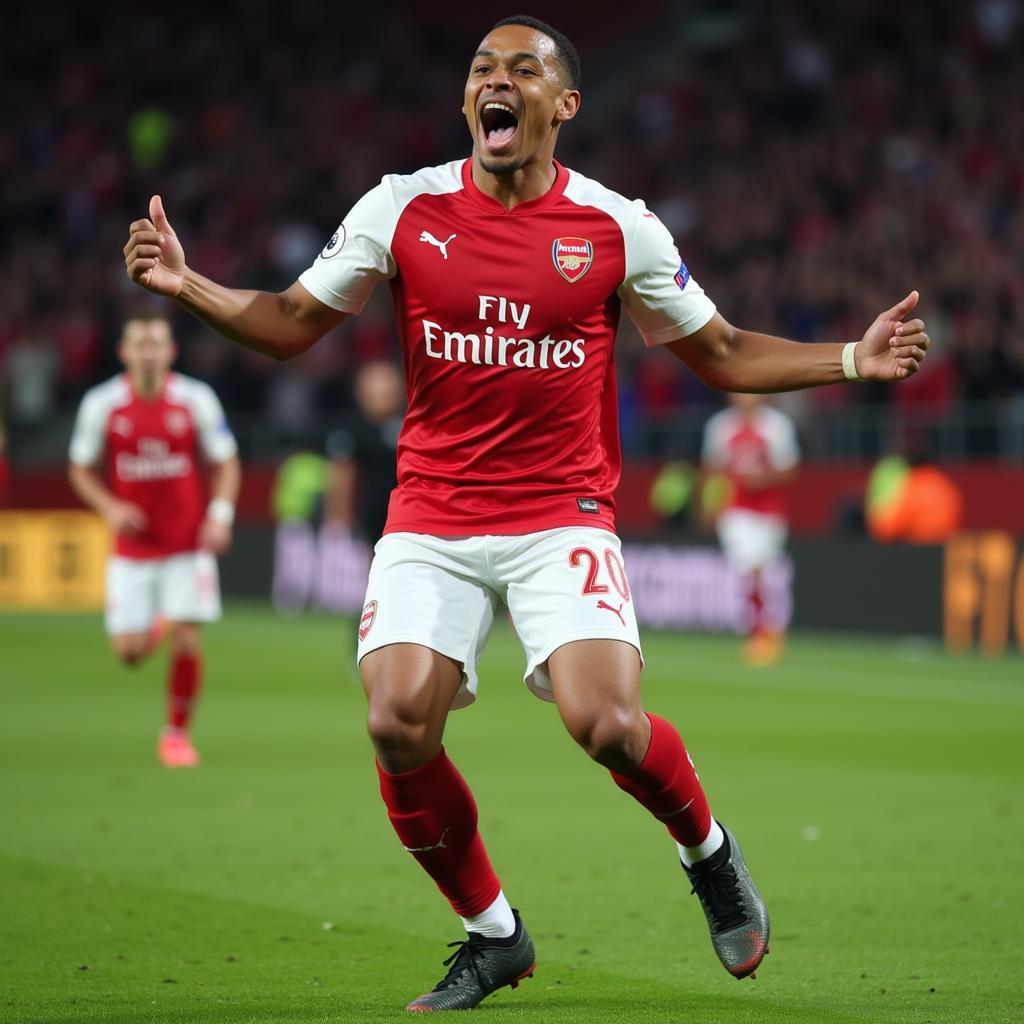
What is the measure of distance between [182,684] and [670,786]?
21.0ft

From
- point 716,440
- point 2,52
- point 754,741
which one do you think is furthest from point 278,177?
point 754,741

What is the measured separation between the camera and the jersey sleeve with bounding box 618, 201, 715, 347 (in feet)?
18.7

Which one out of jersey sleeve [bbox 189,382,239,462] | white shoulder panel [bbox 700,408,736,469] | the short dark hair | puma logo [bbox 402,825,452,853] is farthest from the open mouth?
white shoulder panel [bbox 700,408,736,469]

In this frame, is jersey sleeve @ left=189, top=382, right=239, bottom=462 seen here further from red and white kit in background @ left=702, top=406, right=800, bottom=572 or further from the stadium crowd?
the stadium crowd

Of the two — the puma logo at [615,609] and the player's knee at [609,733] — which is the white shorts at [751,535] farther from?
the player's knee at [609,733]

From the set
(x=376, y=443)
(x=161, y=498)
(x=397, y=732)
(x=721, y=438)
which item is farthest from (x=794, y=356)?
(x=721, y=438)

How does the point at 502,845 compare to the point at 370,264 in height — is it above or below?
below

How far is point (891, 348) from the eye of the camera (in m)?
5.69

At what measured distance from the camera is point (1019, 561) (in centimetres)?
1841

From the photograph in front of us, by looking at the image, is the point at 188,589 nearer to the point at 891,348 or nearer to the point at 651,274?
the point at 651,274

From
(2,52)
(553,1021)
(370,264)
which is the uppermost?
(2,52)

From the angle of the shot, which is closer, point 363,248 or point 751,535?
point 363,248

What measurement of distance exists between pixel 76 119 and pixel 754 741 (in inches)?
943

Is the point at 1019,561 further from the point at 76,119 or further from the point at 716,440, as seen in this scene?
the point at 76,119
